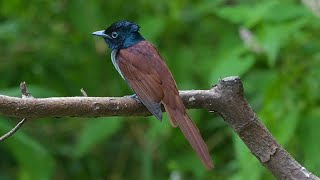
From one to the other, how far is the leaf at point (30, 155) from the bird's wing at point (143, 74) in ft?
2.40

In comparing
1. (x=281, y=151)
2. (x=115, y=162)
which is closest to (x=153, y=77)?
(x=281, y=151)

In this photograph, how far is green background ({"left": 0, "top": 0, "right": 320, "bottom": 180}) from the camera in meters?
3.73

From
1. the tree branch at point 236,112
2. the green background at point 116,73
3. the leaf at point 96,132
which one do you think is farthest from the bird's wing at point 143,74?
the leaf at point 96,132

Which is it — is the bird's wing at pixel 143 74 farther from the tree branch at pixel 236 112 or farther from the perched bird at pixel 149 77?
the tree branch at pixel 236 112

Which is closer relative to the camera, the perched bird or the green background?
the perched bird

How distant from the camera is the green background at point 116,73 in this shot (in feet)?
12.2

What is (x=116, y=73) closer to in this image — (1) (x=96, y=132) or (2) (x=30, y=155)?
(1) (x=96, y=132)

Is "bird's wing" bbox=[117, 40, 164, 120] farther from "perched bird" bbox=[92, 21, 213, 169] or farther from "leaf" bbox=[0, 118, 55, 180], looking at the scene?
"leaf" bbox=[0, 118, 55, 180]

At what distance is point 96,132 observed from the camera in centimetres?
418

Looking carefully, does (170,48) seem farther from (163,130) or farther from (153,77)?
(153,77)

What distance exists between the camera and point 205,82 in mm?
4328

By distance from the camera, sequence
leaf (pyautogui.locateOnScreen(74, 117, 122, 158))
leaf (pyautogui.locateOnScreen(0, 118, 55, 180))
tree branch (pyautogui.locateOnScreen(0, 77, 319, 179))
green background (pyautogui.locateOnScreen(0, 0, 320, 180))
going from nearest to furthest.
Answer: tree branch (pyautogui.locateOnScreen(0, 77, 319, 179)) → leaf (pyautogui.locateOnScreen(0, 118, 55, 180)) → green background (pyautogui.locateOnScreen(0, 0, 320, 180)) → leaf (pyautogui.locateOnScreen(74, 117, 122, 158))

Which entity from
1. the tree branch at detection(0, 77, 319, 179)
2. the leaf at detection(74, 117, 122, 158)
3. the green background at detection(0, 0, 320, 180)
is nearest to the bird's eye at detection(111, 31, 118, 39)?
the green background at detection(0, 0, 320, 180)

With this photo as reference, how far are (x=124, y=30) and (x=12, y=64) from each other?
1.30 meters
